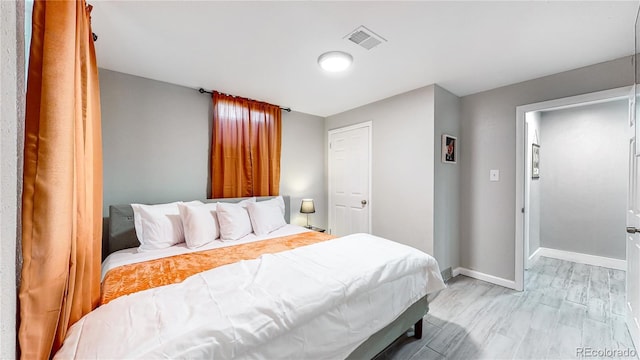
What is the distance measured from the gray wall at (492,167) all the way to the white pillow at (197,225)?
3096 millimetres

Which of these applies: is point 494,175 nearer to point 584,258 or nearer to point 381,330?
point 584,258

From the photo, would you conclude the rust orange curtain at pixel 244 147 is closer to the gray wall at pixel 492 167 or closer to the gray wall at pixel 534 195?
the gray wall at pixel 492 167

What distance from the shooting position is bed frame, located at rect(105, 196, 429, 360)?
4.96 ft

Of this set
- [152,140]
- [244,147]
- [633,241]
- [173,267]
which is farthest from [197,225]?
[633,241]

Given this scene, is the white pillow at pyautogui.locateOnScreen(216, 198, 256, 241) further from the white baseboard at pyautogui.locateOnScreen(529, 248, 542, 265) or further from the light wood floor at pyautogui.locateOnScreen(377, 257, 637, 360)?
the white baseboard at pyautogui.locateOnScreen(529, 248, 542, 265)

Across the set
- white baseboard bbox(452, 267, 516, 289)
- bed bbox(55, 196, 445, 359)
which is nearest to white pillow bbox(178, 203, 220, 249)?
bed bbox(55, 196, 445, 359)

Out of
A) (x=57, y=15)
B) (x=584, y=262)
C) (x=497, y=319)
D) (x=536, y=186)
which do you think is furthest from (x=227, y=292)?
(x=584, y=262)

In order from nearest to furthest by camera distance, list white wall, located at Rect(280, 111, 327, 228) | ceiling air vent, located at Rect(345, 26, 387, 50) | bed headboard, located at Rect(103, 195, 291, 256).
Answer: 1. ceiling air vent, located at Rect(345, 26, 387, 50)
2. bed headboard, located at Rect(103, 195, 291, 256)
3. white wall, located at Rect(280, 111, 327, 228)

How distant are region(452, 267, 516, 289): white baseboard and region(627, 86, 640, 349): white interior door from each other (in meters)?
0.88

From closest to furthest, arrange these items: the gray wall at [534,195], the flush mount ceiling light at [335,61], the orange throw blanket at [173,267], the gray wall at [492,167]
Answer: the orange throw blanket at [173,267]
the flush mount ceiling light at [335,61]
the gray wall at [492,167]
the gray wall at [534,195]

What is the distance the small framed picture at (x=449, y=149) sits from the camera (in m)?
2.93

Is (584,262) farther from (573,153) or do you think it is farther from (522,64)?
(522,64)

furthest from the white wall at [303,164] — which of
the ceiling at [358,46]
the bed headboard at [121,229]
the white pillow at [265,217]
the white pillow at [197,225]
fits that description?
the bed headboard at [121,229]

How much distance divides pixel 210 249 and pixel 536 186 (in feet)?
15.4
